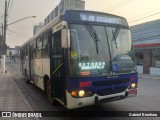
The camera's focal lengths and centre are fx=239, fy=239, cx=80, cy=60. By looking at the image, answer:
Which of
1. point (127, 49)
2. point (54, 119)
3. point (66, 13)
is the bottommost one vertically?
point (54, 119)

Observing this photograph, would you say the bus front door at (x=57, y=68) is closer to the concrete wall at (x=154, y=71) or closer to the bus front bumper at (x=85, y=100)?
the bus front bumper at (x=85, y=100)

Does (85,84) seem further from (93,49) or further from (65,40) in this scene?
(65,40)

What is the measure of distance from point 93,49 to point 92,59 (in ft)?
0.96

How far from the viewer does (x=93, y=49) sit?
6.69 m

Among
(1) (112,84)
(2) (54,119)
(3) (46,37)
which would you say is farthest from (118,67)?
(3) (46,37)

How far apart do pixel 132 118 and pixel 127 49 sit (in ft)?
6.81

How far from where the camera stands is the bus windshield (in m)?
6.40

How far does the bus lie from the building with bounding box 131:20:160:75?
1780 cm

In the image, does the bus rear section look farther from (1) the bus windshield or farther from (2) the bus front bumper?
(1) the bus windshield

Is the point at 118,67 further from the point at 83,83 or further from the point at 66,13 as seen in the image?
the point at 66,13

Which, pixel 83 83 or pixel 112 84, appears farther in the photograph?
pixel 112 84

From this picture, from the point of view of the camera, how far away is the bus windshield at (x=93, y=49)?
252 inches

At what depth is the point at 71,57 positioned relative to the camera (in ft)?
20.9

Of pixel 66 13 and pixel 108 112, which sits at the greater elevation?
pixel 66 13
